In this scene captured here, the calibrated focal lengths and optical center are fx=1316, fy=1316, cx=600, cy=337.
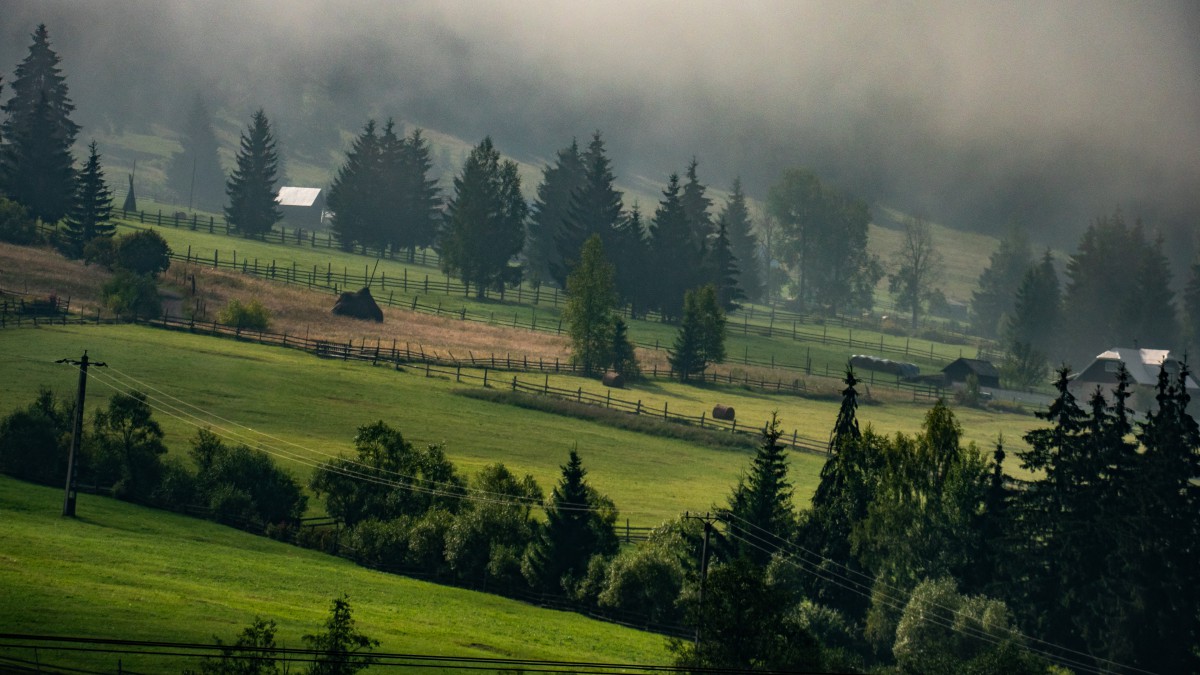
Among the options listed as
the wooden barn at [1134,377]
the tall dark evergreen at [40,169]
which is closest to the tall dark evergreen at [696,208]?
the wooden barn at [1134,377]

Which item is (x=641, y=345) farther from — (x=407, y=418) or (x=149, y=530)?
(x=149, y=530)

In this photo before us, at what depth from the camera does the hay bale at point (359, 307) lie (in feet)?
384

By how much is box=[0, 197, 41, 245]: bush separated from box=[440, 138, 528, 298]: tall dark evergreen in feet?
139

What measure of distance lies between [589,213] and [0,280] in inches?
2785

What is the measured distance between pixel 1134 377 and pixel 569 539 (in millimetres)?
98173

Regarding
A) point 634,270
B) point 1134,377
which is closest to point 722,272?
point 634,270

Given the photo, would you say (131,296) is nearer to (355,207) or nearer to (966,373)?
(355,207)

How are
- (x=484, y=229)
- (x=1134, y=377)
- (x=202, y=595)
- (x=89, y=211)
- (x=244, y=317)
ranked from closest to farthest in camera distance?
(x=202, y=595) < (x=244, y=317) < (x=89, y=211) < (x=1134, y=377) < (x=484, y=229)

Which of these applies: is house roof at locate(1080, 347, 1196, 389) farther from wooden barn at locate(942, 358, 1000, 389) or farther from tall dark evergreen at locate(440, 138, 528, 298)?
tall dark evergreen at locate(440, 138, 528, 298)

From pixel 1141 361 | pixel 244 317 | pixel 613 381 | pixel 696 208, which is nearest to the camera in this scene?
pixel 244 317

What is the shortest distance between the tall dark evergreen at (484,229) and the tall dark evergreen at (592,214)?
21.0ft

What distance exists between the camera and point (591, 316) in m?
115

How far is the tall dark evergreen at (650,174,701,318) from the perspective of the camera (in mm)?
149375

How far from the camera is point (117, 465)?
221 ft
